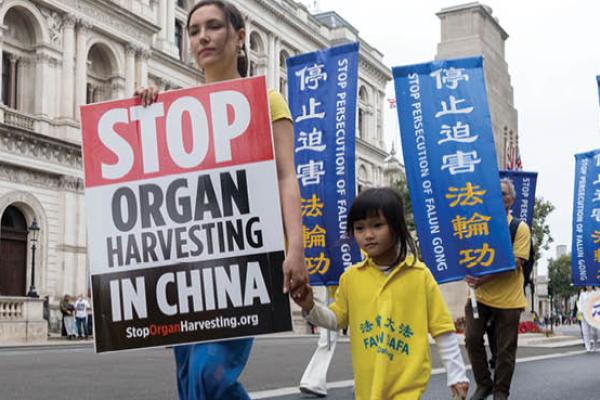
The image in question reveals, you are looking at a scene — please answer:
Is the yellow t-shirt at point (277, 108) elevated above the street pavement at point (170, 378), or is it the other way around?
the yellow t-shirt at point (277, 108)

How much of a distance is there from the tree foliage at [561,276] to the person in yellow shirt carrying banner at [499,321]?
10312 cm

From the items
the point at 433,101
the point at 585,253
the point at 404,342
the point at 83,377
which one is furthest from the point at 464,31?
the point at 404,342

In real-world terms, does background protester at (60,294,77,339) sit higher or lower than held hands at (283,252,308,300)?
higher

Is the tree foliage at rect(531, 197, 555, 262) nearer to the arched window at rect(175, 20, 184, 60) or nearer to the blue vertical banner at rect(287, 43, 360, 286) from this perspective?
the arched window at rect(175, 20, 184, 60)

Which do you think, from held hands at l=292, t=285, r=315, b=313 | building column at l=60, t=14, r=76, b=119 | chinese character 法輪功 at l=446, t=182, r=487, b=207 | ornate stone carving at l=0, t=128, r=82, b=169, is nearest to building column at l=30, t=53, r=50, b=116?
building column at l=60, t=14, r=76, b=119

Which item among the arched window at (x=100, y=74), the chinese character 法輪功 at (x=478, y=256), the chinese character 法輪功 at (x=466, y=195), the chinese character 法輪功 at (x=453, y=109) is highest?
the arched window at (x=100, y=74)

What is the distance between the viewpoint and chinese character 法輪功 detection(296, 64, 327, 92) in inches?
431

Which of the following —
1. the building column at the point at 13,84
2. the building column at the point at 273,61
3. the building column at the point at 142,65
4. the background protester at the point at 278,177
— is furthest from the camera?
the building column at the point at 273,61

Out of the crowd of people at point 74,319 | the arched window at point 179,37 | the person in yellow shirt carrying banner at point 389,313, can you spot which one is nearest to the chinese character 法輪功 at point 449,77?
the person in yellow shirt carrying banner at point 389,313

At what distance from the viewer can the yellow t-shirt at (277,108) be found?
362 cm

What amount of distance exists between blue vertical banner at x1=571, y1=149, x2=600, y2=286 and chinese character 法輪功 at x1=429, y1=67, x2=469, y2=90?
6.74 metres

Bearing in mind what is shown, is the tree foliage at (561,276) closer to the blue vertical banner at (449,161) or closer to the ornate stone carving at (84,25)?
the ornate stone carving at (84,25)

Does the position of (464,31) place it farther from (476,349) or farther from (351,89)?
(476,349)

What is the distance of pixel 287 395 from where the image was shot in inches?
325
